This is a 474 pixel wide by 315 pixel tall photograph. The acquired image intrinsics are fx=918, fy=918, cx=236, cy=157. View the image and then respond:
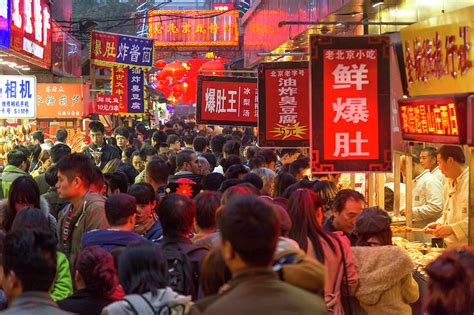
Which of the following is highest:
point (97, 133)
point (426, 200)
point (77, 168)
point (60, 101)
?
point (60, 101)

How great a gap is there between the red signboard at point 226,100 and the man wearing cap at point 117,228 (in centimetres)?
1139

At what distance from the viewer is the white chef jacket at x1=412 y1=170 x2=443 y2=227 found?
11.5 metres

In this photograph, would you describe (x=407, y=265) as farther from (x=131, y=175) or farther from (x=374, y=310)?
(x=131, y=175)

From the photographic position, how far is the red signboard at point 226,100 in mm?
18078

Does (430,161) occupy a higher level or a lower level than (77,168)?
lower

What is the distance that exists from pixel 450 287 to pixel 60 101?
61.3 feet

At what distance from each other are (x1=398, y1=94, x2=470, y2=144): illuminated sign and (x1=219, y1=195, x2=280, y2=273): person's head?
4.05 m

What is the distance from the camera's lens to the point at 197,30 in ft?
142

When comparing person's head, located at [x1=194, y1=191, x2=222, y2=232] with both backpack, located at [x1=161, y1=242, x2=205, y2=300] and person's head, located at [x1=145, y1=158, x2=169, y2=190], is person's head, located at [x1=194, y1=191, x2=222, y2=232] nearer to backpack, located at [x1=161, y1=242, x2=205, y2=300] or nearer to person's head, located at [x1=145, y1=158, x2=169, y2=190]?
backpack, located at [x1=161, y1=242, x2=205, y2=300]

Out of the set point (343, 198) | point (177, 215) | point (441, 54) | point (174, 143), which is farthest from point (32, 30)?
A: point (177, 215)

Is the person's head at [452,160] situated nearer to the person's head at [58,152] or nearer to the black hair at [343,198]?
the black hair at [343,198]

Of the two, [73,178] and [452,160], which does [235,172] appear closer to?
[452,160]

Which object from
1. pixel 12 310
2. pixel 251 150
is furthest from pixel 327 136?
pixel 251 150

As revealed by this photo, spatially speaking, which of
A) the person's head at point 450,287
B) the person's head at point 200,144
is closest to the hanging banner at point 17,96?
the person's head at point 200,144
